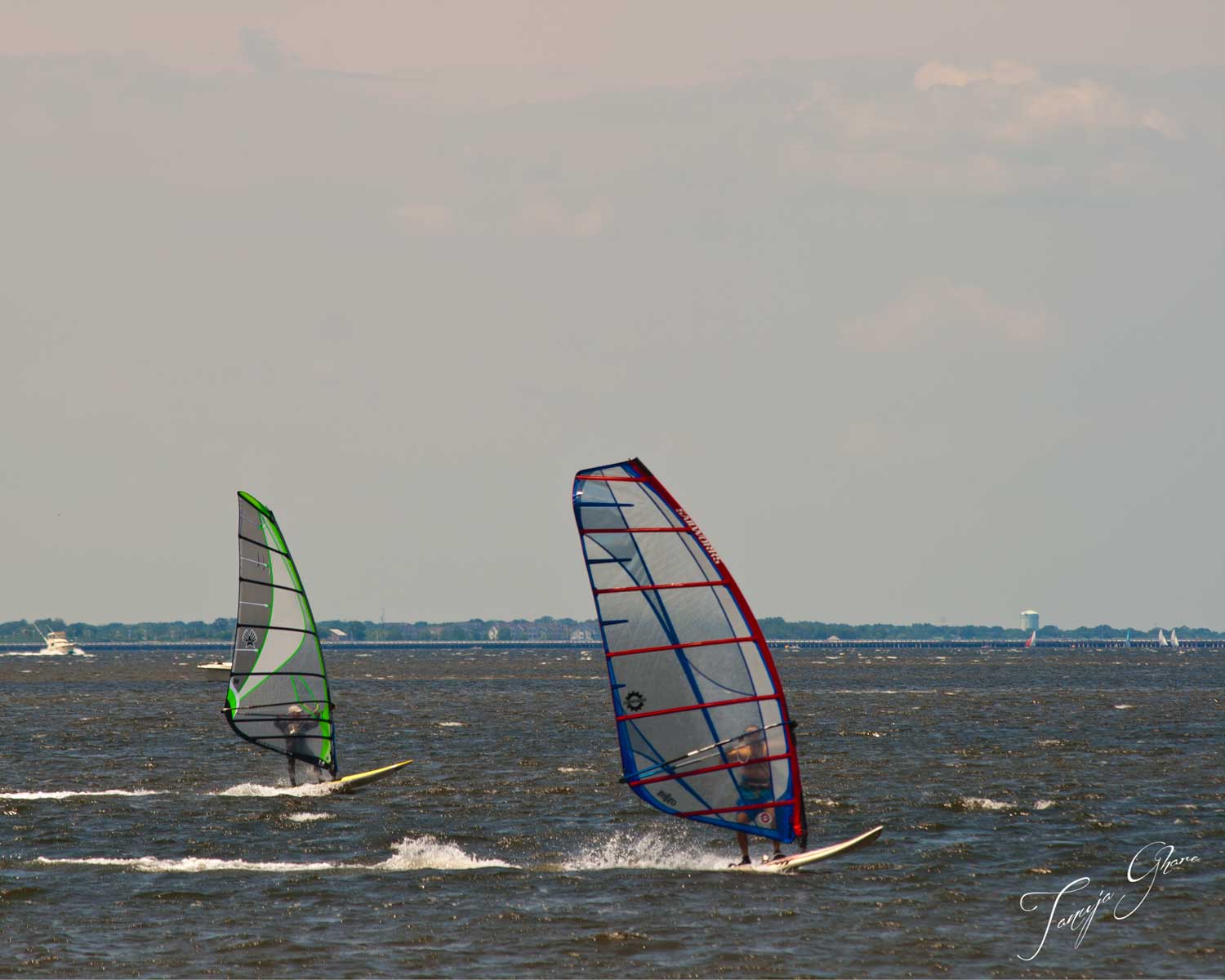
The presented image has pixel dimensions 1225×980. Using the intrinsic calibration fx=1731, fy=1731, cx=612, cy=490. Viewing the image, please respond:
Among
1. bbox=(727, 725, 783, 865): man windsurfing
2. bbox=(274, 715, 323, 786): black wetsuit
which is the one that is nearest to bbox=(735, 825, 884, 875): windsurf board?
bbox=(727, 725, 783, 865): man windsurfing

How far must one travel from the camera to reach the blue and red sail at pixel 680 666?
2881 cm

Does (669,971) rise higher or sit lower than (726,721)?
lower

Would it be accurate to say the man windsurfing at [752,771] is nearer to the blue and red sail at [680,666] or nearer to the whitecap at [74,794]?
the blue and red sail at [680,666]

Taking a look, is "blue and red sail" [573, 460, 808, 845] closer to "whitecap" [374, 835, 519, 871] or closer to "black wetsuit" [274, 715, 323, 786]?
"whitecap" [374, 835, 519, 871]

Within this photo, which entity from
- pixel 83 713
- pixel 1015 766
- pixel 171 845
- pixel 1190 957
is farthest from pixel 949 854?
pixel 83 713

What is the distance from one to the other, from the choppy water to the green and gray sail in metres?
2.23

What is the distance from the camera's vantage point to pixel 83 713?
95.8 metres

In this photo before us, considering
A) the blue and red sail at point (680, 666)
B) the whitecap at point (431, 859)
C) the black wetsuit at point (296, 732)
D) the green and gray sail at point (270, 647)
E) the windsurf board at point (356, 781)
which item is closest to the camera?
the blue and red sail at point (680, 666)

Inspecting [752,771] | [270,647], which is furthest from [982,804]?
[270,647]

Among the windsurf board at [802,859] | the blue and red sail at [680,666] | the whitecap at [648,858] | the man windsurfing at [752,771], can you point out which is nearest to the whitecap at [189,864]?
the whitecap at [648,858]

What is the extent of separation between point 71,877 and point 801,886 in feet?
44.8

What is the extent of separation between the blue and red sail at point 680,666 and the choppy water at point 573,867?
174cm

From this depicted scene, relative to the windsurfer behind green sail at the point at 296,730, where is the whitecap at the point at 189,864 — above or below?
below

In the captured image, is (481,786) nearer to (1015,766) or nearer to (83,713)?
(1015,766)
